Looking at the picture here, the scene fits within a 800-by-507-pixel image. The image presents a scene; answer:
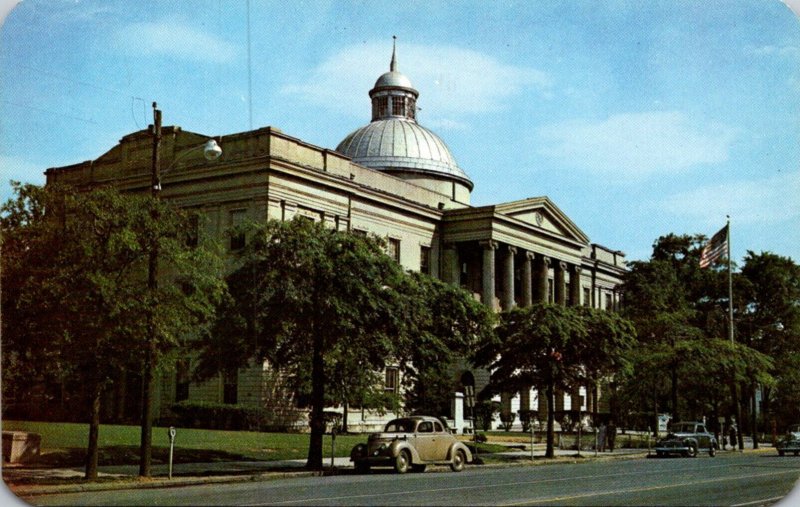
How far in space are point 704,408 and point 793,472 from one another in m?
38.6

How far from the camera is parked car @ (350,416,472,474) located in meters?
28.0

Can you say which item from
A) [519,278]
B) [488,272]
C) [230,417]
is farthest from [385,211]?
[230,417]

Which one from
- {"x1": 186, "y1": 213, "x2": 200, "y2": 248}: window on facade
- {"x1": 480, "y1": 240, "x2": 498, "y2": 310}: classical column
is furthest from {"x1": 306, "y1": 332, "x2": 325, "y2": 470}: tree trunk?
{"x1": 480, "y1": 240, "x2": 498, "y2": 310}: classical column

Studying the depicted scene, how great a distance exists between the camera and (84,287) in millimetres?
22156

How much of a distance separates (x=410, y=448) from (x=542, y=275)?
147ft

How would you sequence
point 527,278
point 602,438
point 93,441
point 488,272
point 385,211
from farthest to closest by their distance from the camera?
point 527,278
point 488,272
point 385,211
point 602,438
point 93,441

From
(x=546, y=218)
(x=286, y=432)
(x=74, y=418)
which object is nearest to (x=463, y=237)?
(x=546, y=218)

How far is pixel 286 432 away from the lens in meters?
45.4

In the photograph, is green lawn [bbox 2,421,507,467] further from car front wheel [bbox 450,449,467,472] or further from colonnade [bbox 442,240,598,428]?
colonnade [bbox 442,240,598,428]

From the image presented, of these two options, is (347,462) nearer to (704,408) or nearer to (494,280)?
(494,280)

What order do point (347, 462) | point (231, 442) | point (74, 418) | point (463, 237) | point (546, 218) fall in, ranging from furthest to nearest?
point (546, 218) → point (463, 237) → point (74, 418) → point (231, 442) → point (347, 462)

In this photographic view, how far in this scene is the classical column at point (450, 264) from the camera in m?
65.0

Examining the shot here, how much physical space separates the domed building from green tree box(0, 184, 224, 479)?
Answer: 6.24ft

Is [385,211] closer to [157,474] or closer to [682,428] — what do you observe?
[682,428]
